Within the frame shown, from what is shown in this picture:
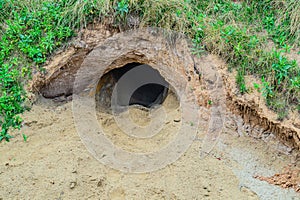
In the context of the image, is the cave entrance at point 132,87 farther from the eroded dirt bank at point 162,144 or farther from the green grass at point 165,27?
the green grass at point 165,27

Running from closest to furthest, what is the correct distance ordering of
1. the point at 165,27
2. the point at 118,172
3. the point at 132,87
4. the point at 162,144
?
1. the point at 118,172
2. the point at 162,144
3. the point at 165,27
4. the point at 132,87

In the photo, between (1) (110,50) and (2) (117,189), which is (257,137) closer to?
(2) (117,189)

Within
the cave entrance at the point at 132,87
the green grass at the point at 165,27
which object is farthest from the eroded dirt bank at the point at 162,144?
the cave entrance at the point at 132,87

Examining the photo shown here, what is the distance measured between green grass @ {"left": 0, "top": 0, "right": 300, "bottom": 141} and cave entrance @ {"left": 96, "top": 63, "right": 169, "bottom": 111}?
0.86 meters

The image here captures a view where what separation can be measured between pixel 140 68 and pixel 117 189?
2117mm

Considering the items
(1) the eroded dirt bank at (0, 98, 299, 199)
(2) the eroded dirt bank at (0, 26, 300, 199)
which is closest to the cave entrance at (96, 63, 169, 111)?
(2) the eroded dirt bank at (0, 26, 300, 199)

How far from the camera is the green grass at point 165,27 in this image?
4.29 metres

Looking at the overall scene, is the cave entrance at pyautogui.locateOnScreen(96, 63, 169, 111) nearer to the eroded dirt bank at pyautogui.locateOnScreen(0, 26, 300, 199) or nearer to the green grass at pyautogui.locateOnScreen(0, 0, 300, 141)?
the eroded dirt bank at pyautogui.locateOnScreen(0, 26, 300, 199)

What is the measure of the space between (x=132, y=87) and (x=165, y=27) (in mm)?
1327

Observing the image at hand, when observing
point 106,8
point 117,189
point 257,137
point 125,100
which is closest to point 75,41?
point 106,8

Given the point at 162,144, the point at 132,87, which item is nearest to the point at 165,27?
the point at 132,87

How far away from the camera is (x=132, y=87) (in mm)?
5586

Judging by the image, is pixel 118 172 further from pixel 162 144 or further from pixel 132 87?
pixel 132 87

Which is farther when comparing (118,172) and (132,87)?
(132,87)
